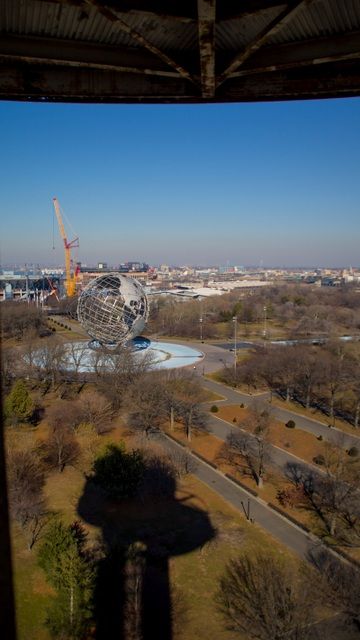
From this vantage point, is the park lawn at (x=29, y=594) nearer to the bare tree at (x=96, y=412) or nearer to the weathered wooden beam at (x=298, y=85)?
the bare tree at (x=96, y=412)

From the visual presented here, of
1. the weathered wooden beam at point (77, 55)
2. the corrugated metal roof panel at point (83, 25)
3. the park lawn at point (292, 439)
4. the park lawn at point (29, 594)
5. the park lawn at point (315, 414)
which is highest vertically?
the corrugated metal roof panel at point (83, 25)

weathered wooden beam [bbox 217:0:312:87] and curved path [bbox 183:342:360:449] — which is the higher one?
weathered wooden beam [bbox 217:0:312:87]

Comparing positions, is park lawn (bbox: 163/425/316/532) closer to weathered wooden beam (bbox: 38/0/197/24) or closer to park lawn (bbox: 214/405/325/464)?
park lawn (bbox: 214/405/325/464)

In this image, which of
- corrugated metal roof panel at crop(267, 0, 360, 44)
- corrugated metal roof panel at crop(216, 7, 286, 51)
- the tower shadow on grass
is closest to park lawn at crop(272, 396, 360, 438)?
the tower shadow on grass

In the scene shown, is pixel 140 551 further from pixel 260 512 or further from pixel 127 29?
pixel 127 29

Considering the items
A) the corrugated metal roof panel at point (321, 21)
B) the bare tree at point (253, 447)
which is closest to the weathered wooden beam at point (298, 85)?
the corrugated metal roof panel at point (321, 21)

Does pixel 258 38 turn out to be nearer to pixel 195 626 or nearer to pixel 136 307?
pixel 195 626

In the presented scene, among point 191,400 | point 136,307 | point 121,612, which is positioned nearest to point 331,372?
point 191,400
